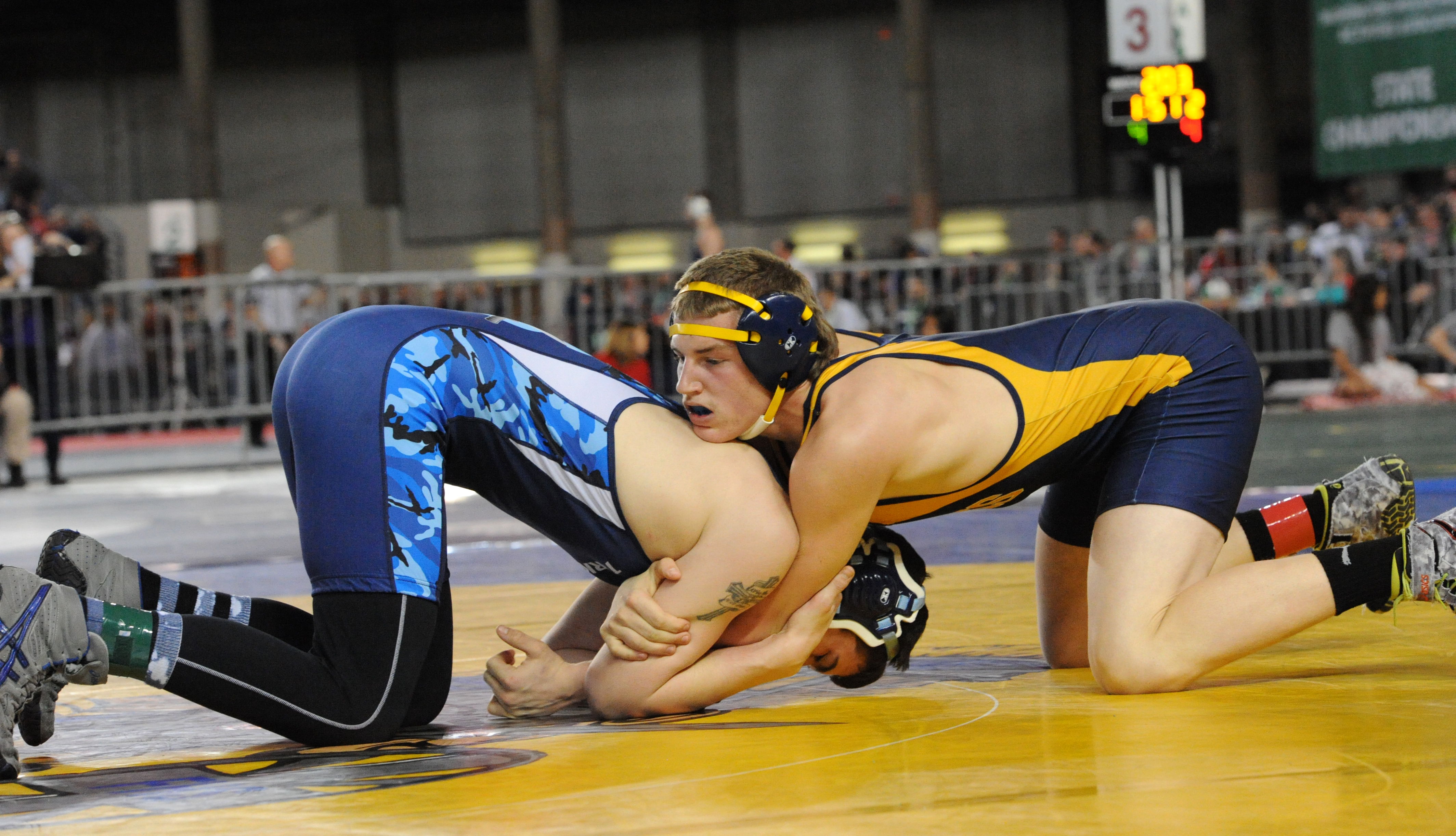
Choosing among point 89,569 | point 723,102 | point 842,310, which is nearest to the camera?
point 89,569

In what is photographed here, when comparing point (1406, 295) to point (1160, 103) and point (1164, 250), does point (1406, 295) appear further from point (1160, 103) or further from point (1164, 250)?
point (1160, 103)

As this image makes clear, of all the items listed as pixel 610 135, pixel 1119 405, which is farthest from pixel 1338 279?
pixel 610 135

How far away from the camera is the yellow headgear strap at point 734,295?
262cm

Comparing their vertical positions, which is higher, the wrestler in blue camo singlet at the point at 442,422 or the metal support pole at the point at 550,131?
the metal support pole at the point at 550,131

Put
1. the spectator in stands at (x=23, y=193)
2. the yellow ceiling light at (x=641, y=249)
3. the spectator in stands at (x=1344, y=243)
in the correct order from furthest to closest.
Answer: the yellow ceiling light at (x=641, y=249) → the spectator in stands at (x=23, y=193) → the spectator in stands at (x=1344, y=243)

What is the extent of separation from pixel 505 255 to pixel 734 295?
23.4 metres

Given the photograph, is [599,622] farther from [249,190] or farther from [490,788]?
[249,190]

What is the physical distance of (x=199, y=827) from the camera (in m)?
2.03

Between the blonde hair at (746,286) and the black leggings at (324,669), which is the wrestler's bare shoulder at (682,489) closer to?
the blonde hair at (746,286)

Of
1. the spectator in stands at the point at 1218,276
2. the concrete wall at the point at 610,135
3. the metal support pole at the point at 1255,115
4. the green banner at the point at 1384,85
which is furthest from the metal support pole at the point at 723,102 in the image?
the spectator in stands at the point at 1218,276

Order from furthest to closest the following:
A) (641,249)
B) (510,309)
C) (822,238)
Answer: (641,249)
(822,238)
(510,309)

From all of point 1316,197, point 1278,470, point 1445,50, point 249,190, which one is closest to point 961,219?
point 1316,197

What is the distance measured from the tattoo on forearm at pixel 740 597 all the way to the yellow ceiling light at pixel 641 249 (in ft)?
73.2

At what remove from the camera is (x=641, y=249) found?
2498 cm
